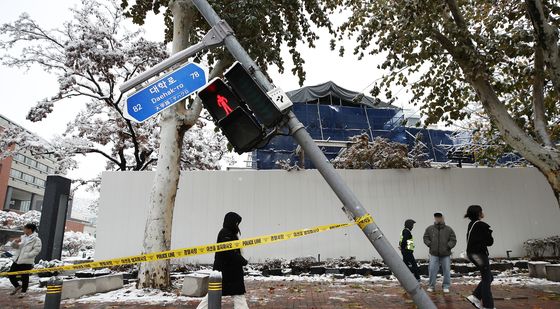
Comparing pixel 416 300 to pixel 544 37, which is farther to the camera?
pixel 544 37

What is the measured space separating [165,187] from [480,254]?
251 inches

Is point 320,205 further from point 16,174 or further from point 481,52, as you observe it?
point 16,174

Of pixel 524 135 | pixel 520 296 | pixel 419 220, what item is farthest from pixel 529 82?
pixel 520 296

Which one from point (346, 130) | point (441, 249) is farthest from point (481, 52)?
point (346, 130)

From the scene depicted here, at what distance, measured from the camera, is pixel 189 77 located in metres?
3.85

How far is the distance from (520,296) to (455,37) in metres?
5.94

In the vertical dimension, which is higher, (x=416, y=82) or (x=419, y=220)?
(x=416, y=82)

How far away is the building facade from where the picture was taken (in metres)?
48.1

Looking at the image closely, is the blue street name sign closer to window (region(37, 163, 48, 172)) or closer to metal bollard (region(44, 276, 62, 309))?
metal bollard (region(44, 276, 62, 309))

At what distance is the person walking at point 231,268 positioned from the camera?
15.3 feet

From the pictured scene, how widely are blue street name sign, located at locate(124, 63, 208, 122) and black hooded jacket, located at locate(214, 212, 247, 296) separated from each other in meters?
1.84

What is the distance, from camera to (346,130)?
23.9 meters

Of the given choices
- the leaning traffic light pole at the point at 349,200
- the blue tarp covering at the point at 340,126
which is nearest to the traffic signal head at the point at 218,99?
the leaning traffic light pole at the point at 349,200

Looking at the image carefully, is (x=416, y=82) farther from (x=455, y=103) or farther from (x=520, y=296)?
(x=520, y=296)
